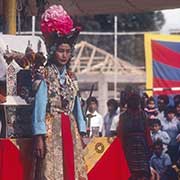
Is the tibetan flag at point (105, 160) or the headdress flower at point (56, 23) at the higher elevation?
the headdress flower at point (56, 23)

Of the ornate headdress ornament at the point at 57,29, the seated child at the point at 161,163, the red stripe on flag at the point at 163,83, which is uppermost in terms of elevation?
the ornate headdress ornament at the point at 57,29

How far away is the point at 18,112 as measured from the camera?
23.4 feet

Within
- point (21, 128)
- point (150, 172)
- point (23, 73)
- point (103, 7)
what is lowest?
point (150, 172)

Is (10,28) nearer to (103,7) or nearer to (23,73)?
(23,73)

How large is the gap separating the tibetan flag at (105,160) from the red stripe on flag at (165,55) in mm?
7039

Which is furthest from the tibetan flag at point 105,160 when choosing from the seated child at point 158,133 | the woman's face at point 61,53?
the seated child at point 158,133

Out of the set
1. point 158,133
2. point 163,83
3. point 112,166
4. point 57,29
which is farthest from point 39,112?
point 163,83

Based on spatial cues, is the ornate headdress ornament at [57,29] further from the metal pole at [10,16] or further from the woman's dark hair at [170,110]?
the woman's dark hair at [170,110]

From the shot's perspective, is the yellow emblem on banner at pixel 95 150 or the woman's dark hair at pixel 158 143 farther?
the woman's dark hair at pixel 158 143

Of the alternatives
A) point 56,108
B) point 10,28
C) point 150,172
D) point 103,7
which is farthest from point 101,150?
point 103,7

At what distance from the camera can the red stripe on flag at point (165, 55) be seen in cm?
1460

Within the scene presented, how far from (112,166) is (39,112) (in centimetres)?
116

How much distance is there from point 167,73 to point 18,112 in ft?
24.9

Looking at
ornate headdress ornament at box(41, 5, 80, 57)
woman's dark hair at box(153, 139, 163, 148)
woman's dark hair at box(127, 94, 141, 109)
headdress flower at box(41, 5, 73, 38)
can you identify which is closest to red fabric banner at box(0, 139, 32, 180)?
ornate headdress ornament at box(41, 5, 80, 57)
